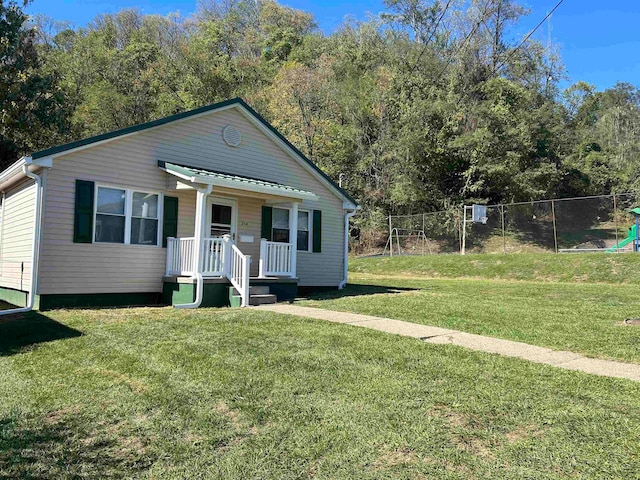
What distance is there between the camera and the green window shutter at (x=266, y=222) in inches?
482

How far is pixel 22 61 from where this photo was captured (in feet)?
60.3

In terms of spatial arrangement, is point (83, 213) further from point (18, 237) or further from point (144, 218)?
point (18, 237)

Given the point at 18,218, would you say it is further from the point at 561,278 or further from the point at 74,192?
the point at 561,278

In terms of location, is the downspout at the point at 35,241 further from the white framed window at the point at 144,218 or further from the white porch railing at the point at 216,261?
the white porch railing at the point at 216,261

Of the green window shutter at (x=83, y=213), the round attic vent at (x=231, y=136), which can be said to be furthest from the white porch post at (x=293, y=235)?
the green window shutter at (x=83, y=213)

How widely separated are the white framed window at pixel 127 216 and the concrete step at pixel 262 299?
2515mm

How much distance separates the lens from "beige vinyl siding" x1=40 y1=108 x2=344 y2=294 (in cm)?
912

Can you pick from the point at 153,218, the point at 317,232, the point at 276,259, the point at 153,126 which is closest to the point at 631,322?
the point at 276,259

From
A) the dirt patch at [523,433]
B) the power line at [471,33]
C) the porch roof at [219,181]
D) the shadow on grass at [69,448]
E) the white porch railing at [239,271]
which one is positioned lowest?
the shadow on grass at [69,448]

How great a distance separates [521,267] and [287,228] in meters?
Answer: 9.77

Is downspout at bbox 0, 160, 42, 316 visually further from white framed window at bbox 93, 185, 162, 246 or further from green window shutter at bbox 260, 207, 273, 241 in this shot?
green window shutter at bbox 260, 207, 273, 241

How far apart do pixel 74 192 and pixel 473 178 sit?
24.1 meters

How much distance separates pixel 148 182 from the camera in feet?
33.7

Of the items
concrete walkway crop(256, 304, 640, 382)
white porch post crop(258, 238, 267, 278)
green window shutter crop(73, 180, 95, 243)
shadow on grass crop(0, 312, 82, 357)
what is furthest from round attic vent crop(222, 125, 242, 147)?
shadow on grass crop(0, 312, 82, 357)
